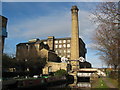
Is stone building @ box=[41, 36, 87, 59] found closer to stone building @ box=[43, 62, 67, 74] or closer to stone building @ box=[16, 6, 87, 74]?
stone building @ box=[16, 6, 87, 74]

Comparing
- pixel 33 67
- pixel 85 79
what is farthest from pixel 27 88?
pixel 85 79

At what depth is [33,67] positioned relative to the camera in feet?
121

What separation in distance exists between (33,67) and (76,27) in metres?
19.8

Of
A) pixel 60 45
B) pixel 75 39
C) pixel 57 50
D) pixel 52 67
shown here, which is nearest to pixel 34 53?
pixel 52 67

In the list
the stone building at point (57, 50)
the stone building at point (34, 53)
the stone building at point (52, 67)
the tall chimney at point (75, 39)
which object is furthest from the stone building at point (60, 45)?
the stone building at point (52, 67)

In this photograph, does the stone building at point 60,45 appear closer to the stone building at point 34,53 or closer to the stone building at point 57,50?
the stone building at point 57,50

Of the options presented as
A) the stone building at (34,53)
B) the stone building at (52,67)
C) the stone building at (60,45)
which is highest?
the stone building at (60,45)

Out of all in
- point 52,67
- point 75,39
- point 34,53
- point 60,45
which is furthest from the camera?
point 60,45

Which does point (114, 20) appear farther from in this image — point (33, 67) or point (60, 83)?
point (33, 67)

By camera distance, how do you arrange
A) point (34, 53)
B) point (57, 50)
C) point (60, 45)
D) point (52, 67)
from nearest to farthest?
point (34, 53) < point (52, 67) < point (57, 50) < point (60, 45)

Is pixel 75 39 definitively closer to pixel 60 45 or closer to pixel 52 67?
pixel 52 67

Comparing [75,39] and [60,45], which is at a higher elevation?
[75,39]

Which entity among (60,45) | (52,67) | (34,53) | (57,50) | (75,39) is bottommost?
(52,67)

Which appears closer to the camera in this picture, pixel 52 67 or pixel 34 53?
pixel 34 53
